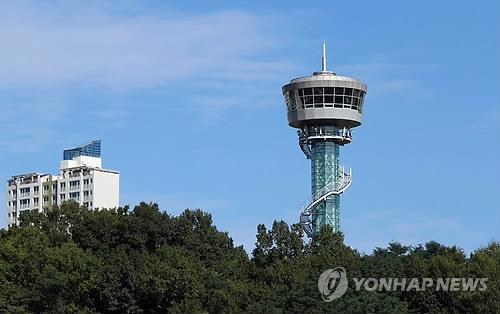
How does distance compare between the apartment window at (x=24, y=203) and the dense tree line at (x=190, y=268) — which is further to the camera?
the apartment window at (x=24, y=203)

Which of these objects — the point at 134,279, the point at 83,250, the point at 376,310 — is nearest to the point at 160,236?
the point at 83,250

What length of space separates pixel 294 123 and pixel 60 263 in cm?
5843

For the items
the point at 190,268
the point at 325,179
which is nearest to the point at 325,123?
the point at 325,179

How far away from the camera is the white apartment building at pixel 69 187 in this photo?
15500 centimetres

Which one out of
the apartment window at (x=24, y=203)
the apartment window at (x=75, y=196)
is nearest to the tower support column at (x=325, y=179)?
the apartment window at (x=75, y=196)

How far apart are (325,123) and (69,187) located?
5078 cm

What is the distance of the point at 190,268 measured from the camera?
64.7m

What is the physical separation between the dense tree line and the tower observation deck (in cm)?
3853

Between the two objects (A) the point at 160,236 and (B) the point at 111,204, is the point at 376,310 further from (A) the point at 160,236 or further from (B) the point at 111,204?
(B) the point at 111,204

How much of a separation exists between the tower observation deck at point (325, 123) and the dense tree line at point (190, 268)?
3853 centimetres

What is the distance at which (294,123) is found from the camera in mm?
122125

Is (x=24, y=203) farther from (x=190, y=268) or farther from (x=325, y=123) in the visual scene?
(x=190, y=268)

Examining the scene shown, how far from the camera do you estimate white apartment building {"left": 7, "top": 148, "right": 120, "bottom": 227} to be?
6102 inches

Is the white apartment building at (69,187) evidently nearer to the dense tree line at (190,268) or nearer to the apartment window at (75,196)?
the apartment window at (75,196)
